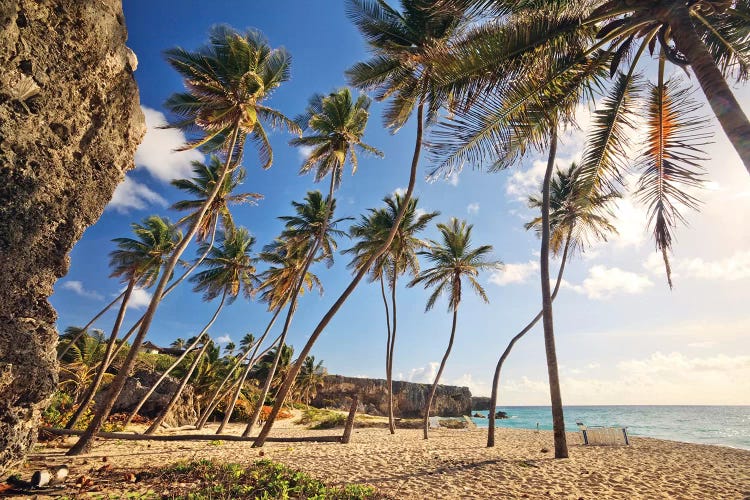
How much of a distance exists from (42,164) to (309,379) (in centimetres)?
4199

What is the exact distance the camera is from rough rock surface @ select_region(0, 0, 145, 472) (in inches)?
131

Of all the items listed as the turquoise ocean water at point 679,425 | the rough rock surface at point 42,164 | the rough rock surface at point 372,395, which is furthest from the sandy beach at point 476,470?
the rough rock surface at point 372,395

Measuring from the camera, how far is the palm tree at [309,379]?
41.7 meters

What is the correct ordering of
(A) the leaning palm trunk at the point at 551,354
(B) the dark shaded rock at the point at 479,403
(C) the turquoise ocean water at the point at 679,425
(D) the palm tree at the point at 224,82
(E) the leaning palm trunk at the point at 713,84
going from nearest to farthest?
(E) the leaning palm trunk at the point at 713,84, (A) the leaning palm trunk at the point at 551,354, (D) the palm tree at the point at 224,82, (C) the turquoise ocean water at the point at 679,425, (B) the dark shaded rock at the point at 479,403

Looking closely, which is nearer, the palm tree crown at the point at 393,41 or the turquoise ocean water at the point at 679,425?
the palm tree crown at the point at 393,41

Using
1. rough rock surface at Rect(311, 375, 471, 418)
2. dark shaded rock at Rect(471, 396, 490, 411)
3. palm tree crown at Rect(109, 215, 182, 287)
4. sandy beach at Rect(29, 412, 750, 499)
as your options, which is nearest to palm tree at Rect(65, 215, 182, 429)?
palm tree crown at Rect(109, 215, 182, 287)

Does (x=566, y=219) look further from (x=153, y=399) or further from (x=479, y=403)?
(x=479, y=403)

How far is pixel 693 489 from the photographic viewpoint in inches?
255

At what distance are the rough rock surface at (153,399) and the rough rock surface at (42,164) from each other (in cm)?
1865

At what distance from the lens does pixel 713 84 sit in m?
3.99

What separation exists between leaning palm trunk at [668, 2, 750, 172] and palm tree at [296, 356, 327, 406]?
41.7m

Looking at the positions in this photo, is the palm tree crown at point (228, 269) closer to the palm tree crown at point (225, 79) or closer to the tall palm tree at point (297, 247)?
the tall palm tree at point (297, 247)

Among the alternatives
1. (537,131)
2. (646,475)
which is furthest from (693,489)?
(537,131)

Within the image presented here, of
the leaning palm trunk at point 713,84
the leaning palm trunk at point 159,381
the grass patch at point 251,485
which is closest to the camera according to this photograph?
the leaning palm trunk at point 713,84
